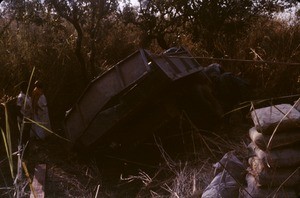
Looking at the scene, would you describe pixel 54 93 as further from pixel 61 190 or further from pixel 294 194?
pixel 294 194

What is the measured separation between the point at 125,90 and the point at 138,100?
0.31m

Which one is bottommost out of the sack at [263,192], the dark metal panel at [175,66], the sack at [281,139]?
the sack at [263,192]

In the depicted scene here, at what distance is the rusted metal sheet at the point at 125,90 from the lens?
28.2 feet

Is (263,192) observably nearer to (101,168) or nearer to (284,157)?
(284,157)

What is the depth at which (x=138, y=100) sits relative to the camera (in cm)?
872

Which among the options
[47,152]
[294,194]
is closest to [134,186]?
[47,152]

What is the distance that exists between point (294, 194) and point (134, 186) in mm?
4580

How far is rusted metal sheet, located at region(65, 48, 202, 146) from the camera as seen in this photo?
859 centimetres

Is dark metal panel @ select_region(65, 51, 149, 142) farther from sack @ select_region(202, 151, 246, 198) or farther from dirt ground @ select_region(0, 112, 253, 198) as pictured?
sack @ select_region(202, 151, 246, 198)

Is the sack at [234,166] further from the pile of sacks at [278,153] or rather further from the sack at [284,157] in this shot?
the sack at [284,157]

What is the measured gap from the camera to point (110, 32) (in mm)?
15508

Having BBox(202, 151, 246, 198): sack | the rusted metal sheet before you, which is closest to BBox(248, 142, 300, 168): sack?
BBox(202, 151, 246, 198): sack

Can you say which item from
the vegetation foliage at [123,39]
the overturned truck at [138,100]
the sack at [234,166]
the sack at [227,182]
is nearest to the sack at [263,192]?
the sack at [227,182]

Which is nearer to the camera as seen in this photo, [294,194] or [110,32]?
[294,194]
